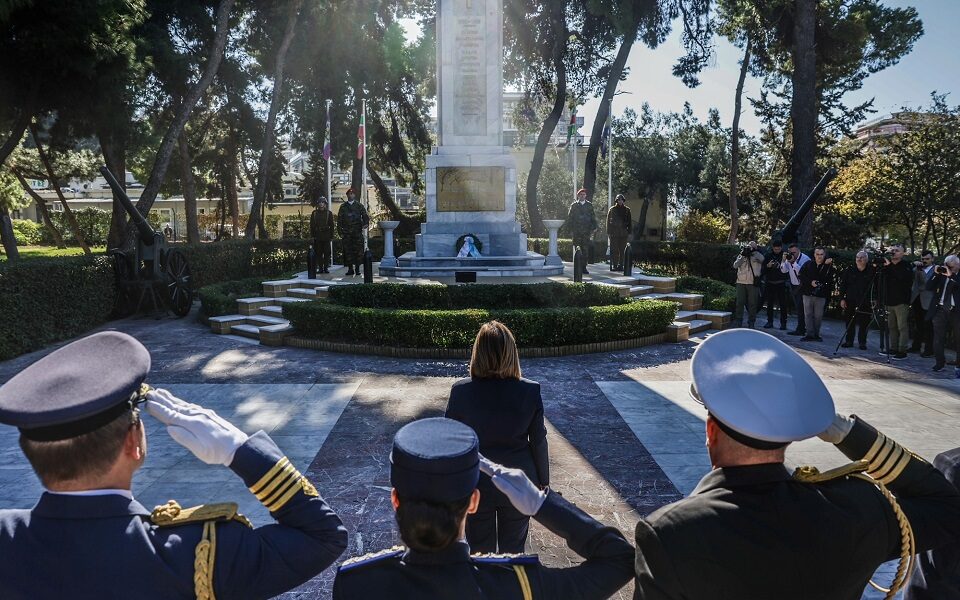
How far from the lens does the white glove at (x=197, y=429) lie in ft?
5.99

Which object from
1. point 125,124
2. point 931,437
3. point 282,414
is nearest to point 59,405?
point 282,414

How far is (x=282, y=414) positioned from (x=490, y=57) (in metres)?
13.7

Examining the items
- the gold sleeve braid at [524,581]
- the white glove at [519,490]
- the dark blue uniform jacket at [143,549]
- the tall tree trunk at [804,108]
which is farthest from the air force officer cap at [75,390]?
the tall tree trunk at [804,108]

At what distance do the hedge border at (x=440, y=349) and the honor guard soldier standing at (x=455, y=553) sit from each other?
9009 mm

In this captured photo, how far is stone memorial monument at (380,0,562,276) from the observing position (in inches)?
729

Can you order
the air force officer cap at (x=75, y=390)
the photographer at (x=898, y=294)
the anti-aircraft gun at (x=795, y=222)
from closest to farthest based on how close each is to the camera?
1. the air force officer cap at (x=75, y=390)
2. the photographer at (x=898, y=294)
3. the anti-aircraft gun at (x=795, y=222)

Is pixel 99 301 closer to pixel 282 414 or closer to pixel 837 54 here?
pixel 282 414

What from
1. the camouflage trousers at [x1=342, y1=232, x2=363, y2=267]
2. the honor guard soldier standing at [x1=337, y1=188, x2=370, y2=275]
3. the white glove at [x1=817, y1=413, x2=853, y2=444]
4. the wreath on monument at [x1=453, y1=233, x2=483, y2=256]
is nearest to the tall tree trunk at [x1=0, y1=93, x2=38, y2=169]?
the honor guard soldier standing at [x1=337, y1=188, x2=370, y2=275]

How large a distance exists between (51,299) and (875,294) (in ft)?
A: 51.0

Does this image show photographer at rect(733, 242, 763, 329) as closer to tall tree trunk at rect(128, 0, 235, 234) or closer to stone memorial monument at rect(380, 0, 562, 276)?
stone memorial monument at rect(380, 0, 562, 276)

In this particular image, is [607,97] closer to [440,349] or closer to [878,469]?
[440,349]

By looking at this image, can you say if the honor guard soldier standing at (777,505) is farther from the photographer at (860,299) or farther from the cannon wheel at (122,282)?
the cannon wheel at (122,282)

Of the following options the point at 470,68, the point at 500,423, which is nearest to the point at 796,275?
the point at 470,68

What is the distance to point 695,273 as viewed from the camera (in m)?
22.0
